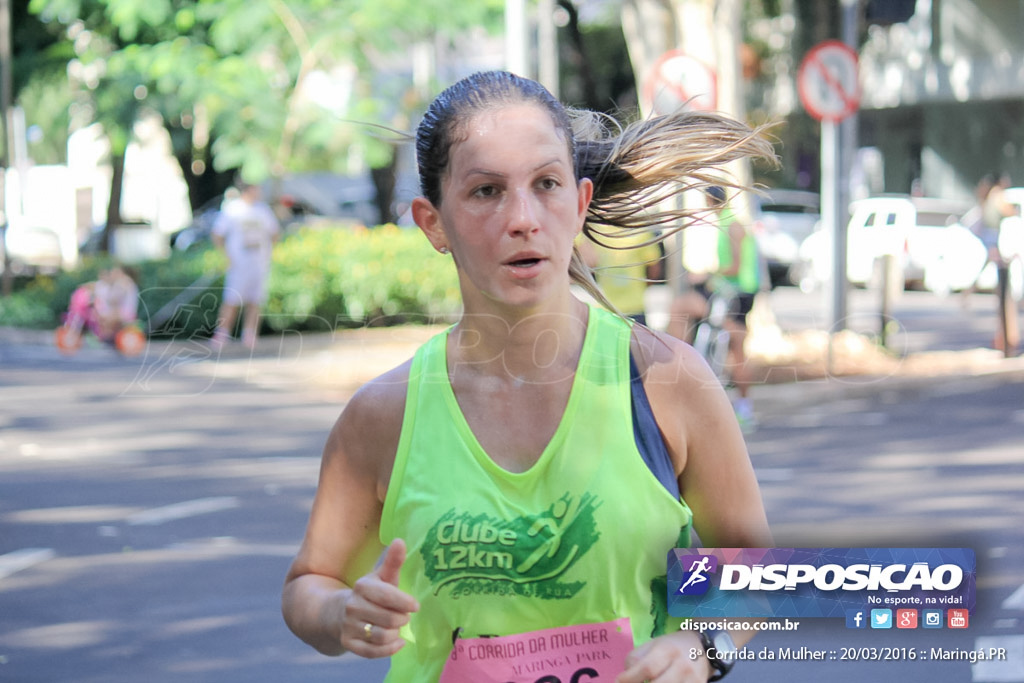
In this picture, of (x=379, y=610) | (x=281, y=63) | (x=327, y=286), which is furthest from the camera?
(x=281, y=63)

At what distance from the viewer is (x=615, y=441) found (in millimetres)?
2287

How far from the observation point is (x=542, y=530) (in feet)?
7.42

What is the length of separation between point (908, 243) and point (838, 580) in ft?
83.9

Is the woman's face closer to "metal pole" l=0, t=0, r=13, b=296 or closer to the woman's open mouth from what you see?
the woman's open mouth

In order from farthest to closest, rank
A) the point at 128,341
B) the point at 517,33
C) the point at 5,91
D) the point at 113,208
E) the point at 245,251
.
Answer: the point at 113,208
the point at 5,91
the point at 128,341
the point at 245,251
the point at 517,33

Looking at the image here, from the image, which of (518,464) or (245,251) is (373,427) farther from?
(245,251)

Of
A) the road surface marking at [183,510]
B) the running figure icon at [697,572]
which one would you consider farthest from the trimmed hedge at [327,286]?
the running figure icon at [697,572]

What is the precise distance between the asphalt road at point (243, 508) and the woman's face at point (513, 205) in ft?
1.90

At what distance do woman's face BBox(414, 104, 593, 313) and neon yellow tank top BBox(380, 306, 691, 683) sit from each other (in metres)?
0.19

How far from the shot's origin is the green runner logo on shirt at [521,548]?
7.38 feet

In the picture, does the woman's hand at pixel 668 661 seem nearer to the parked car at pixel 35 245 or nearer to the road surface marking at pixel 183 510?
the road surface marking at pixel 183 510

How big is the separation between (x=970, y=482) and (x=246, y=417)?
20.0 ft

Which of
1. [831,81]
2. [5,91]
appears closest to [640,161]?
[831,81]

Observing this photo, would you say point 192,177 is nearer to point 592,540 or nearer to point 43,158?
point 592,540
